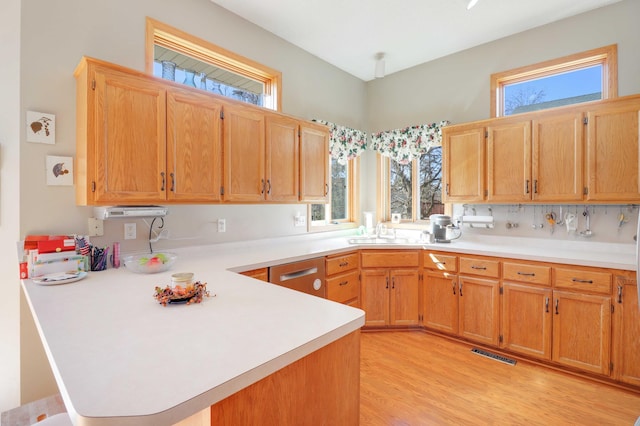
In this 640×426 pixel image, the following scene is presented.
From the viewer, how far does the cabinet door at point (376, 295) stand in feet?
10.8

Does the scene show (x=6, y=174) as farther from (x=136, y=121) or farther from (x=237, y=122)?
(x=237, y=122)

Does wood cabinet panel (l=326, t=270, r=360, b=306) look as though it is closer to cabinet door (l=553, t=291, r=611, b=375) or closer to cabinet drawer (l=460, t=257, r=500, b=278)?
cabinet drawer (l=460, t=257, r=500, b=278)

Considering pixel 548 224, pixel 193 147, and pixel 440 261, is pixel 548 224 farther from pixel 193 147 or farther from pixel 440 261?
pixel 193 147

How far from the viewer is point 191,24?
257 cm

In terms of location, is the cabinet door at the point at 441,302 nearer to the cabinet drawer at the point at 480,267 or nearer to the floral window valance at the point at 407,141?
the cabinet drawer at the point at 480,267

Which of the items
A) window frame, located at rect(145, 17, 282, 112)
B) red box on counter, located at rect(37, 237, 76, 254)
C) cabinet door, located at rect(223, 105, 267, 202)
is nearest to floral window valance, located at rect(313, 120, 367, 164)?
window frame, located at rect(145, 17, 282, 112)

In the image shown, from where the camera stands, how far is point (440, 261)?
10.2 ft

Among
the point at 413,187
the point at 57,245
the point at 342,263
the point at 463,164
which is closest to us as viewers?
the point at 57,245

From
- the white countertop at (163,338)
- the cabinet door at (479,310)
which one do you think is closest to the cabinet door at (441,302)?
the cabinet door at (479,310)

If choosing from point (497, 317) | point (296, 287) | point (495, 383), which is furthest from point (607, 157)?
point (296, 287)

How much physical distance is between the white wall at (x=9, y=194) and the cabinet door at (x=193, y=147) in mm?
807

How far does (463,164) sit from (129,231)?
302cm

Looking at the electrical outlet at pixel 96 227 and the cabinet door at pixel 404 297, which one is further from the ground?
the electrical outlet at pixel 96 227

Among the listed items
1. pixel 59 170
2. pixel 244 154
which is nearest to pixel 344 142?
pixel 244 154
